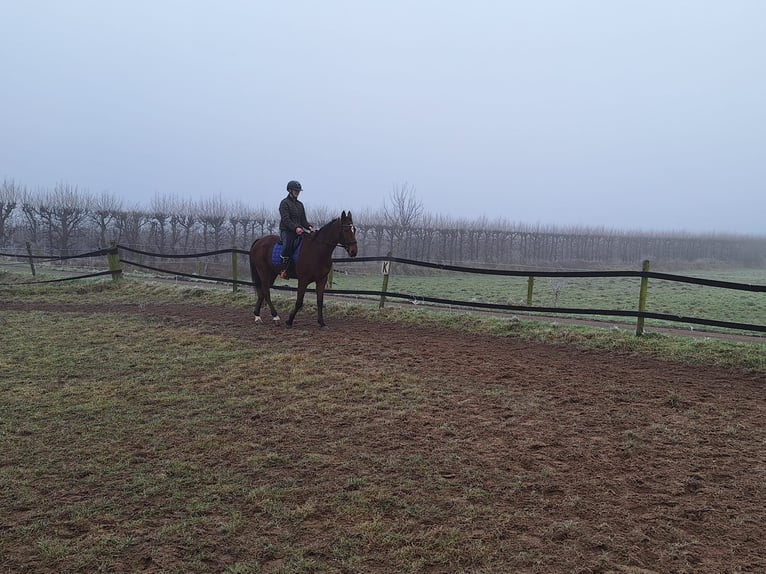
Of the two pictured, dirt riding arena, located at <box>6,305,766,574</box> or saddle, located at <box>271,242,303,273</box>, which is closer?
dirt riding arena, located at <box>6,305,766,574</box>

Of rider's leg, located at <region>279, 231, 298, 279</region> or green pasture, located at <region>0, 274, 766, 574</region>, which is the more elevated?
rider's leg, located at <region>279, 231, 298, 279</region>

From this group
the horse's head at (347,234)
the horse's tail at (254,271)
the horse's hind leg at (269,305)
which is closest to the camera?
the horse's head at (347,234)

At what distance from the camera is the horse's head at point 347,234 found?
8.41 meters

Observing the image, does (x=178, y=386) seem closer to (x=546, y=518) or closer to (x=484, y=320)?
(x=546, y=518)

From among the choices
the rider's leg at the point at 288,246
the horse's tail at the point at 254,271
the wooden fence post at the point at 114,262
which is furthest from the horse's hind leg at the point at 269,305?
the wooden fence post at the point at 114,262

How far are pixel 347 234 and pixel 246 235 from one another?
89.8 feet

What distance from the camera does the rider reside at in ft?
29.1

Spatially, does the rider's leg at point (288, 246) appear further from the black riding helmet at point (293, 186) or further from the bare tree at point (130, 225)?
the bare tree at point (130, 225)

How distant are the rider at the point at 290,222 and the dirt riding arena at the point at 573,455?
274 centimetres

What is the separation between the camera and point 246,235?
34.3 m

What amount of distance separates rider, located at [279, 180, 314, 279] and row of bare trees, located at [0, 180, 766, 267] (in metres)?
19.6

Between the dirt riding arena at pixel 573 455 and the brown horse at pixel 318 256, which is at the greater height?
the brown horse at pixel 318 256

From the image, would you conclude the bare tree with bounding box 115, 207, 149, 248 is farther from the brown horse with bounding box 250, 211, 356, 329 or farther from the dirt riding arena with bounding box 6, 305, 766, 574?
the dirt riding arena with bounding box 6, 305, 766, 574

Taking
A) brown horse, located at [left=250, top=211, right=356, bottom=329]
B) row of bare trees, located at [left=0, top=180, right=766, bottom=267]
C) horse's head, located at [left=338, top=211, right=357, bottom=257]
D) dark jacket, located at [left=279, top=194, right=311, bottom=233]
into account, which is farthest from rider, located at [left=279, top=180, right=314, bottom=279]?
row of bare trees, located at [left=0, top=180, right=766, bottom=267]
